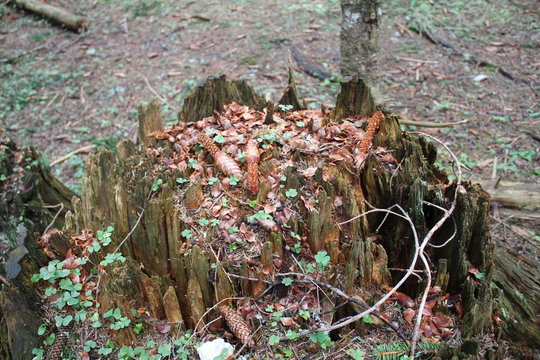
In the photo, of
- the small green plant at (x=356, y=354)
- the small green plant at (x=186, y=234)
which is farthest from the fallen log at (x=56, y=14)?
the small green plant at (x=356, y=354)

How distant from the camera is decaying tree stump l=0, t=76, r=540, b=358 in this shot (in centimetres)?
245

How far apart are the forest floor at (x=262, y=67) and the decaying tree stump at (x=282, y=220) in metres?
2.81

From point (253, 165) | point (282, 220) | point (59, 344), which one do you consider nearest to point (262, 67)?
point (253, 165)

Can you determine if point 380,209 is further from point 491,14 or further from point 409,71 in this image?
point 491,14

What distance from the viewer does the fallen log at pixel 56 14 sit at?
9.34m

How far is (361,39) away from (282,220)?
12.2 ft

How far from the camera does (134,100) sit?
7.14 meters

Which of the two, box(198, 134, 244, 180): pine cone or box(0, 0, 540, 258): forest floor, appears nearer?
box(198, 134, 244, 180): pine cone

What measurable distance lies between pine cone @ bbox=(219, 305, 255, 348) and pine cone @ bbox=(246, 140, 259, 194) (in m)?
0.79

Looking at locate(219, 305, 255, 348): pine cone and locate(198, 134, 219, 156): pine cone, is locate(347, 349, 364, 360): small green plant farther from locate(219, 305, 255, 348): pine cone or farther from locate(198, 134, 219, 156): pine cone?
locate(198, 134, 219, 156): pine cone

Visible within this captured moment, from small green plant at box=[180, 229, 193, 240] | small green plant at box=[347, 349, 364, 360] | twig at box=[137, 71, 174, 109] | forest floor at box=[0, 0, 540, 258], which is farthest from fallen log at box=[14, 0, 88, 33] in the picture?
small green plant at box=[347, 349, 364, 360]

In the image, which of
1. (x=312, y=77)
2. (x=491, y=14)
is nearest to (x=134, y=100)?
(x=312, y=77)

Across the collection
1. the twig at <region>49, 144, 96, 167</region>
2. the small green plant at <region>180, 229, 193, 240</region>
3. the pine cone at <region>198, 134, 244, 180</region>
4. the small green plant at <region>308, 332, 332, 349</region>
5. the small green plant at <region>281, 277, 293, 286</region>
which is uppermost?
the pine cone at <region>198, 134, 244, 180</region>

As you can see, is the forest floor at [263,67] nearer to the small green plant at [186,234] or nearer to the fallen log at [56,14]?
the fallen log at [56,14]
